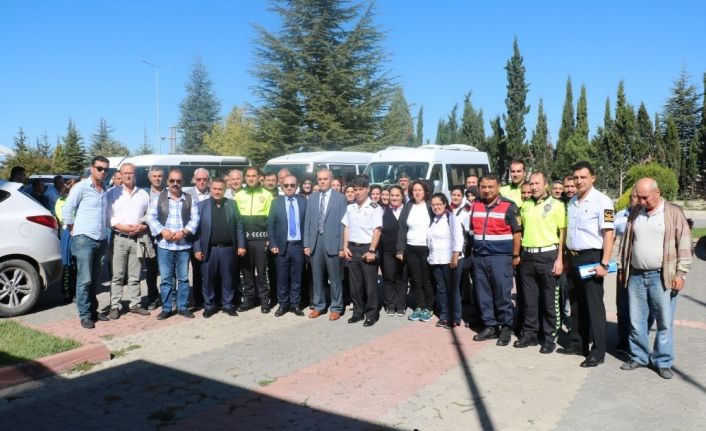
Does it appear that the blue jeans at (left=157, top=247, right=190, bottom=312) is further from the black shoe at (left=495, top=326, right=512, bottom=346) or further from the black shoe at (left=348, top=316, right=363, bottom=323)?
the black shoe at (left=495, top=326, right=512, bottom=346)

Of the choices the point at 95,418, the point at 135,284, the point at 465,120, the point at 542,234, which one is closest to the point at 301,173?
the point at 135,284

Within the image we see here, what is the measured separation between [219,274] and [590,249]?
15.6 feet

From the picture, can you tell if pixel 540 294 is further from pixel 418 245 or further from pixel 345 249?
pixel 345 249

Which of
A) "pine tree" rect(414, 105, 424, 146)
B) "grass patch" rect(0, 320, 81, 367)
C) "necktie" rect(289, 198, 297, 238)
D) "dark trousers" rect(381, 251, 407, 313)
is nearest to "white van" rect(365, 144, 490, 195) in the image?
"dark trousers" rect(381, 251, 407, 313)

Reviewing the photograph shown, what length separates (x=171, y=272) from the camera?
7.43 meters

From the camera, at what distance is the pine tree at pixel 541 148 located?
34.0 meters

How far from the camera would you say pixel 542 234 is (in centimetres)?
598

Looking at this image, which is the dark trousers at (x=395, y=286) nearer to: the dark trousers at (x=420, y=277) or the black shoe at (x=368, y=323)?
the dark trousers at (x=420, y=277)

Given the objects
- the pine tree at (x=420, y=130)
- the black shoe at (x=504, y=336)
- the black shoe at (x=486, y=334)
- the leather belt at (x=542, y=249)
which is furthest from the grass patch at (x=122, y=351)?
the pine tree at (x=420, y=130)

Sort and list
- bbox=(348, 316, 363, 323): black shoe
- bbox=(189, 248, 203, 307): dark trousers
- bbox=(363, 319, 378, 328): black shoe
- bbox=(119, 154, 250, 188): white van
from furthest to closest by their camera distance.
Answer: bbox=(119, 154, 250, 188): white van
bbox=(189, 248, 203, 307): dark trousers
bbox=(348, 316, 363, 323): black shoe
bbox=(363, 319, 378, 328): black shoe

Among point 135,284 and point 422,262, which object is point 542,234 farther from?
point 135,284

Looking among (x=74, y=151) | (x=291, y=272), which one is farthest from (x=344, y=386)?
(x=74, y=151)

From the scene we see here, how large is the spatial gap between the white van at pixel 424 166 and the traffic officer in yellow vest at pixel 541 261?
968cm

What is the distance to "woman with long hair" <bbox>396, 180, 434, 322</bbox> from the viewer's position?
292 inches
